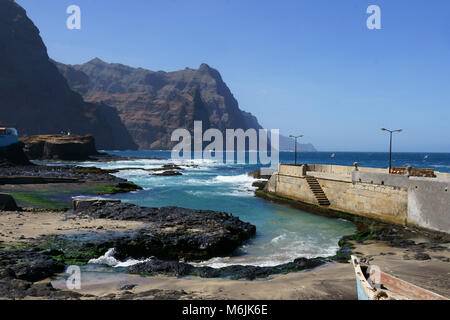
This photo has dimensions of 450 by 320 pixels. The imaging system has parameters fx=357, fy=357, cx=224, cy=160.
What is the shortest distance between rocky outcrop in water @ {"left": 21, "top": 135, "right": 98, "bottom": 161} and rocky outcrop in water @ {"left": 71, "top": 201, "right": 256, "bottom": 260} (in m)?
97.7

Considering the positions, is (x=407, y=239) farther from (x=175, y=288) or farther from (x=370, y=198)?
(x=175, y=288)

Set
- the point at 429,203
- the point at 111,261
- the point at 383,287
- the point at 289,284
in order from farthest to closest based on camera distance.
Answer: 1. the point at 429,203
2. the point at 111,261
3. the point at 289,284
4. the point at 383,287

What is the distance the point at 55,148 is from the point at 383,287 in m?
120

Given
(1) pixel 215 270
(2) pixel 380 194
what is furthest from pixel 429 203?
(1) pixel 215 270

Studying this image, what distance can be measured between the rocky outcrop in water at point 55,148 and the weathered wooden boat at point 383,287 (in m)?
117

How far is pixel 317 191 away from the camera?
32.6 meters

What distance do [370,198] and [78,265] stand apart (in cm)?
2044

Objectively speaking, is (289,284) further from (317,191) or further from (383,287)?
(317,191)

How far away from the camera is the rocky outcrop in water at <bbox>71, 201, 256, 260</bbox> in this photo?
57.5 ft

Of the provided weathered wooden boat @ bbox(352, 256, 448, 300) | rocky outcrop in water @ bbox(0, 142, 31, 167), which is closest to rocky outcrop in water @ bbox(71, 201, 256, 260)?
weathered wooden boat @ bbox(352, 256, 448, 300)

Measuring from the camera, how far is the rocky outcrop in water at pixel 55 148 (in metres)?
114

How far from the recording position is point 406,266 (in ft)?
48.9

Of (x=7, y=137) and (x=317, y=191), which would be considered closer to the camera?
(x=317, y=191)

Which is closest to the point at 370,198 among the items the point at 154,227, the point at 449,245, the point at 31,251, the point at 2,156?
the point at 449,245
